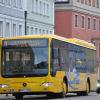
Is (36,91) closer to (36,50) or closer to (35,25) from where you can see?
(36,50)

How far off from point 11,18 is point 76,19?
25541 millimetres

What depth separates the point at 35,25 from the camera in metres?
75.0

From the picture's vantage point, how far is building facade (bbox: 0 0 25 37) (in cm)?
6475

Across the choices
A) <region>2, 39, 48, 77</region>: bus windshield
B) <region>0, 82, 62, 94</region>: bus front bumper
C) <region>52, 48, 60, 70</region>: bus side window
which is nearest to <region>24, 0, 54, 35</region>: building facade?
<region>52, 48, 60, 70</region>: bus side window

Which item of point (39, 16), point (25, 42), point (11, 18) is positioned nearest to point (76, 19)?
point (39, 16)

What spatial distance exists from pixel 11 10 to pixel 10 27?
5.86 ft

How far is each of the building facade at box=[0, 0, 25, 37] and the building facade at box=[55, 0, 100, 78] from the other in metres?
19.8

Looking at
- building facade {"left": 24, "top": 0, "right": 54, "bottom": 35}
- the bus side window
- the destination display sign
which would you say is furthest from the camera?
building facade {"left": 24, "top": 0, "right": 54, "bottom": 35}

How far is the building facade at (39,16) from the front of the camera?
72875mm

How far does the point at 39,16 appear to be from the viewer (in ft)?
251

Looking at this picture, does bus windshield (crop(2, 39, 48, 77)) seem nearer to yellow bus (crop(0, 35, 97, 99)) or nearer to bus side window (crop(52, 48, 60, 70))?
yellow bus (crop(0, 35, 97, 99))

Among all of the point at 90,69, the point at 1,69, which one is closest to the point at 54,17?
the point at 90,69

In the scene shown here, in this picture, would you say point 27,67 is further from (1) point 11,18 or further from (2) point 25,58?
(1) point 11,18

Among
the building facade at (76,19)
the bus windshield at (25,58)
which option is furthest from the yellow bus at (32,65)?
the building facade at (76,19)
